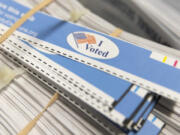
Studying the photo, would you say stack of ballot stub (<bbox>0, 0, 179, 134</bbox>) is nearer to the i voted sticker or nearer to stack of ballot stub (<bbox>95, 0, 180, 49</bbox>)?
the i voted sticker

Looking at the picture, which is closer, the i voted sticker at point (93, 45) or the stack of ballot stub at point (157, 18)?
the i voted sticker at point (93, 45)

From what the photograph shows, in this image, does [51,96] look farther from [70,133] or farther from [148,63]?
[148,63]

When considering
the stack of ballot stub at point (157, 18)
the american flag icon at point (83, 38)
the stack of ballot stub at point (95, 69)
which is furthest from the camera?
the stack of ballot stub at point (157, 18)

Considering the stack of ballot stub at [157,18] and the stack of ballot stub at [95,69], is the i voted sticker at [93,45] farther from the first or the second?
the stack of ballot stub at [157,18]

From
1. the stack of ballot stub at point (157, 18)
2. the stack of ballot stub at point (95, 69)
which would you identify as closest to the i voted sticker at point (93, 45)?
the stack of ballot stub at point (95, 69)

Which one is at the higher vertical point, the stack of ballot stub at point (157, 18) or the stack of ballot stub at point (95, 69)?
the stack of ballot stub at point (157, 18)

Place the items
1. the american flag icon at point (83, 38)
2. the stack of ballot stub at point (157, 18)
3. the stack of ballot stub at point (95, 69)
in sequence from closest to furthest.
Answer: the stack of ballot stub at point (95, 69) → the american flag icon at point (83, 38) → the stack of ballot stub at point (157, 18)

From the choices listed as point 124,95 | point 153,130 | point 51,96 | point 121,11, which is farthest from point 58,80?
point 121,11

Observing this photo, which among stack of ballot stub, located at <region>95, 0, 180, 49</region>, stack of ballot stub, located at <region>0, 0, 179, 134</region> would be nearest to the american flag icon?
stack of ballot stub, located at <region>0, 0, 179, 134</region>
